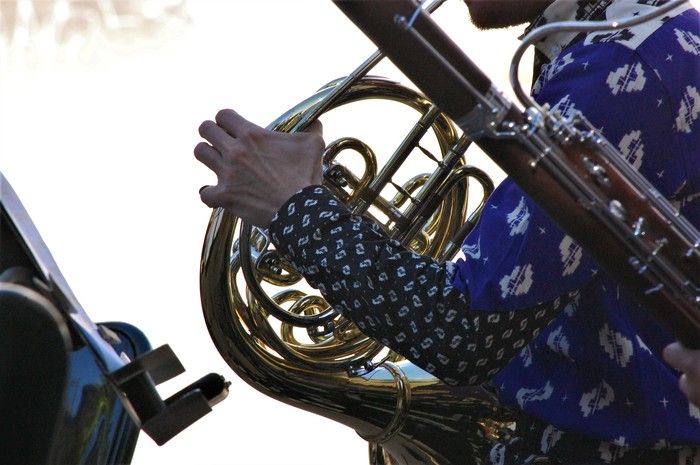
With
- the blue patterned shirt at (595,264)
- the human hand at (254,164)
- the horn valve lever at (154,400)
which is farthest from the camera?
the human hand at (254,164)

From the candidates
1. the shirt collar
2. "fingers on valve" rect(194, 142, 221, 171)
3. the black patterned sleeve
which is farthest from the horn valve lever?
the shirt collar

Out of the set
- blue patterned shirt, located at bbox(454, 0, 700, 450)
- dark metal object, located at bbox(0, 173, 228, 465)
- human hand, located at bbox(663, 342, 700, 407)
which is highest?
dark metal object, located at bbox(0, 173, 228, 465)

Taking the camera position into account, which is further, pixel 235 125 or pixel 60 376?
pixel 235 125

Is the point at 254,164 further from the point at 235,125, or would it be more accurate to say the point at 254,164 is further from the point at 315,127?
the point at 315,127

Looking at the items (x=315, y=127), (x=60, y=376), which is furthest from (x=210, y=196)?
(x=60, y=376)

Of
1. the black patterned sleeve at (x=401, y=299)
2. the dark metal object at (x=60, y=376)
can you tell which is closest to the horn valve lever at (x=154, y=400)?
the dark metal object at (x=60, y=376)

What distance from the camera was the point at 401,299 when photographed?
1.21 metres

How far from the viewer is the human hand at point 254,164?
1280 millimetres

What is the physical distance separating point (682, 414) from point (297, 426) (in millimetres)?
2273

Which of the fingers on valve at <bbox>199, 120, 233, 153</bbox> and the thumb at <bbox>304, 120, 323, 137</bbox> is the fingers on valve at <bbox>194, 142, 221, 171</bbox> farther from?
the thumb at <bbox>304, 120, 323, 137</bbox>

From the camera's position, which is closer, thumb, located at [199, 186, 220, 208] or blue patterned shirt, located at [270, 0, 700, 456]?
blue patterned shirt, located at [270, 0, 700, 456]

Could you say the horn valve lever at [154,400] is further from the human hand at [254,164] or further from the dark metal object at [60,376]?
the human hand at [254,164]

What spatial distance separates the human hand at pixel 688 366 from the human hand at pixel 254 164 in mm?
430

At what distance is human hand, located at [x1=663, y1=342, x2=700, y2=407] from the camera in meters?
1.05
